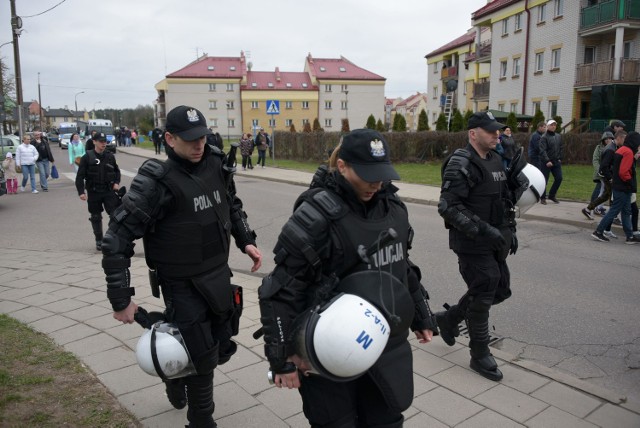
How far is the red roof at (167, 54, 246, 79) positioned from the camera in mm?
68094

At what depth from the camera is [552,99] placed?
102 feet

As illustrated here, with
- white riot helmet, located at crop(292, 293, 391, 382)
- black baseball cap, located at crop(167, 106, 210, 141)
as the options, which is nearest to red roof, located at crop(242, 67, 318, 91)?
black baseball cap, located at crop(167, 106, 210, 141)

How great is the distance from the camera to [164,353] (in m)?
2.97

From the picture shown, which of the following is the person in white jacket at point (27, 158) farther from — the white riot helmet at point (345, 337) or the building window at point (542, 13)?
the building window at point (542, 13)

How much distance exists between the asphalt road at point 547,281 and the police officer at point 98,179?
775 millimetres

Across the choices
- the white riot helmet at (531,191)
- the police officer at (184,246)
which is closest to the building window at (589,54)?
the white riot helmet at (531,191)

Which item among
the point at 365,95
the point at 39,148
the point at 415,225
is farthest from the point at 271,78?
the point at 415,225

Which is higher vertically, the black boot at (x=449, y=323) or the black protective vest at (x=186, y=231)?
the black protective vest at (x=186, y=231)

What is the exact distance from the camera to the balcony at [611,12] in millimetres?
25734

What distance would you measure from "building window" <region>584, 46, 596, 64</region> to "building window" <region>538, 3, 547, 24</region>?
350cm

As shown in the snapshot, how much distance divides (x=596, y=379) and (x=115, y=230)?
3780 mm

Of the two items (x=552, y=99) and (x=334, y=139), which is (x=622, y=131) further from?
(x=552, y=99)

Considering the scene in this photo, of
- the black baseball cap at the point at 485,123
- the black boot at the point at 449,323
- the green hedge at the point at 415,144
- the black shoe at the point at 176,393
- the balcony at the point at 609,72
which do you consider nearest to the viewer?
the black shoe at the point at 176,393

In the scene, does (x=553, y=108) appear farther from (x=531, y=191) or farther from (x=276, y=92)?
(x=276, y=92)
